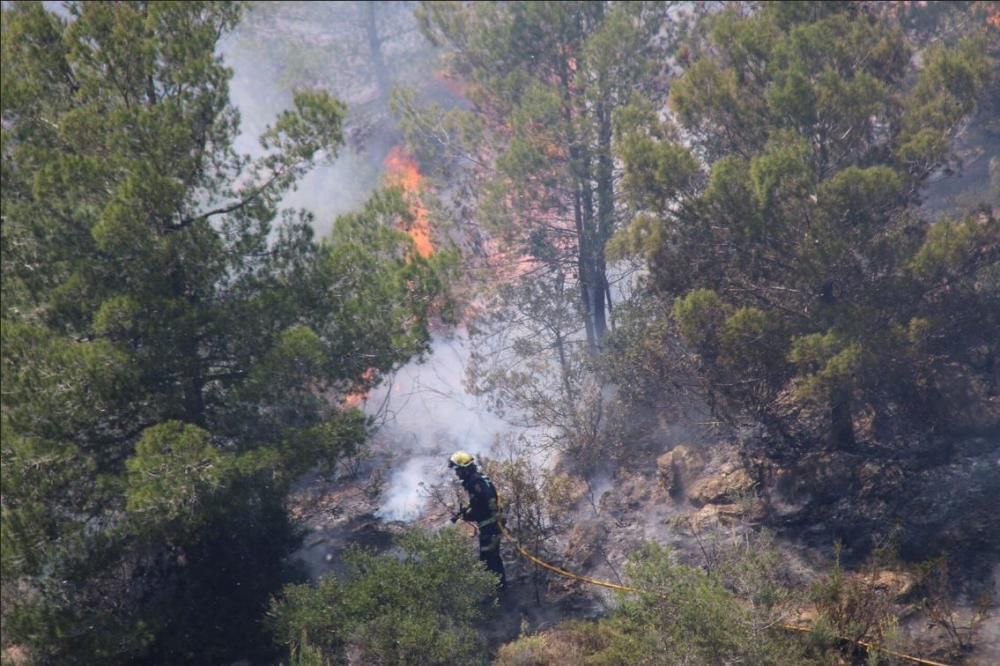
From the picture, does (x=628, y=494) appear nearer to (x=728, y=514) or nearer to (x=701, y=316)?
(x=728, y=514)

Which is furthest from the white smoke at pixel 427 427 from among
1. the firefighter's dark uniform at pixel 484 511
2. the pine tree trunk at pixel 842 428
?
the pine tree trunk at pixel 842 428

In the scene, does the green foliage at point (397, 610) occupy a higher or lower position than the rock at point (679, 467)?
lower

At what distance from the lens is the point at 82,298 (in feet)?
29.8

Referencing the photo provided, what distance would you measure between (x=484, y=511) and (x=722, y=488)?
12.2 ft

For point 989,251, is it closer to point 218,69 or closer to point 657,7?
point 657,7

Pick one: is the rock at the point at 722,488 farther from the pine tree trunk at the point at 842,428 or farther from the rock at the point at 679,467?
the pine tree trunk at the point at 842,428

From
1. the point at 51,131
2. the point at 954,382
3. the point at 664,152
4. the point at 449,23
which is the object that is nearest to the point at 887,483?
the point at 954,382

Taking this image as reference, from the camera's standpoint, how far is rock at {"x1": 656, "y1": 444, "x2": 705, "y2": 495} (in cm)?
1314

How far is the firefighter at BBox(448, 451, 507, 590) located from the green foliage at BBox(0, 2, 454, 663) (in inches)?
54.0

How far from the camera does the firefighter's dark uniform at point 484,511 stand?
427 inches

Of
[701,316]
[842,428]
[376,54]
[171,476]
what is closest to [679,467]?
[842,428]

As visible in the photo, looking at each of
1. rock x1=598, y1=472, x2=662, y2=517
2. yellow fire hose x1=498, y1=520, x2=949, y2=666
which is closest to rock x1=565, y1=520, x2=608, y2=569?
yellow fire hose x1=498, y1=520, x2=949, y2=666

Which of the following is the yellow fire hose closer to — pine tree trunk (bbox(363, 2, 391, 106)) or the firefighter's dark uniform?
the firefighter's dark uniform

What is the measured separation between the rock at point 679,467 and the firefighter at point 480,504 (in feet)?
11.1
